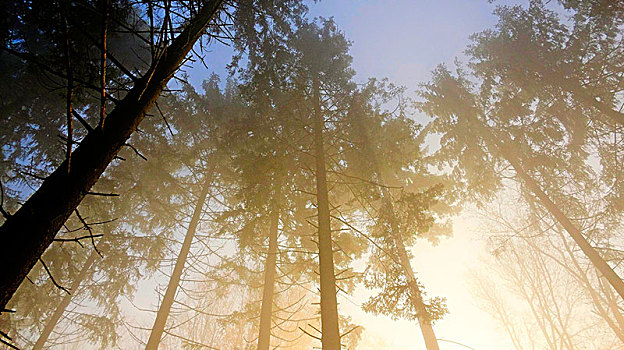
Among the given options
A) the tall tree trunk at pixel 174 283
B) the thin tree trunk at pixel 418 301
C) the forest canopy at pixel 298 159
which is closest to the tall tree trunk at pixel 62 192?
the forest canopy at pixel 298 159

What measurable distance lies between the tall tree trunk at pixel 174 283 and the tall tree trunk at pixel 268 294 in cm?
302

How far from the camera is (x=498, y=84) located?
12953mm

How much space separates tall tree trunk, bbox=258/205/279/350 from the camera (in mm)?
7078

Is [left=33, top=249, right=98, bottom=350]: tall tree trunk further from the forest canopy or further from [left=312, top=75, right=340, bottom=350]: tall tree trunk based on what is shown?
[left=312, top=75, right=340, bottom=350]: tall tree trunk

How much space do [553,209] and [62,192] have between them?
13552 millimetres

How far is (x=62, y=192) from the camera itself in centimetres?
204

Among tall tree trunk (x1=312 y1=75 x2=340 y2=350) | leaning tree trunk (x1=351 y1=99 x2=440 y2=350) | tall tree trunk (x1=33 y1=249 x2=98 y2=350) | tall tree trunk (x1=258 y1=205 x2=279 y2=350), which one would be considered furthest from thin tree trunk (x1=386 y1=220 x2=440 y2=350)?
tall tree trunk (x1=33 y1=249 x2=98 y2=350)

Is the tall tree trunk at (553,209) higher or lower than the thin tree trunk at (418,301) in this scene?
higher

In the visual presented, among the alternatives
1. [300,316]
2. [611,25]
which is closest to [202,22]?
[611,25]

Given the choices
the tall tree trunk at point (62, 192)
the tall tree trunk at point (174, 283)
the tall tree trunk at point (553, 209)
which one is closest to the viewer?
the tall tree trunk at point (62, 192)

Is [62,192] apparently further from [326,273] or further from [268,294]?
[268,294]

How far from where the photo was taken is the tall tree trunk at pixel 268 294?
7.08 meters

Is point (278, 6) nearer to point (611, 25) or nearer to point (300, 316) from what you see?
point (611, 25)

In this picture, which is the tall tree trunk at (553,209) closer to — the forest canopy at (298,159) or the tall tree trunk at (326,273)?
the forest canopy at (298,159)
